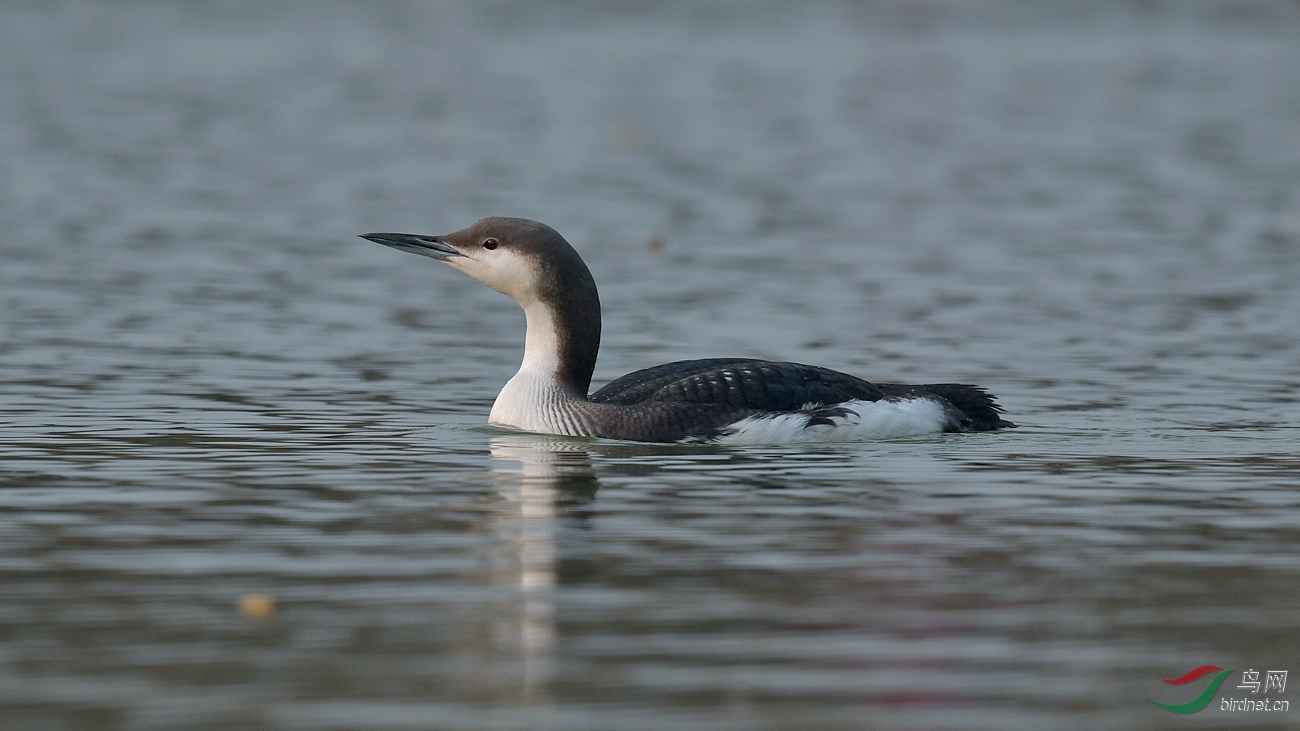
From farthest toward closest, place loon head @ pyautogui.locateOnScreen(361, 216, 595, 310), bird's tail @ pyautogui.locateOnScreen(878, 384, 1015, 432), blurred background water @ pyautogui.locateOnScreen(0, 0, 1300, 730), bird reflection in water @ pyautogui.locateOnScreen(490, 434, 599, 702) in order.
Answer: bird's tail @ pyautogui.locateOnScreen(878, 384, 1015, 432)
loon head @ pyautogui.locateOnScreen(361, 216, 595, 310)
bird reflection in water @ pyautogui.locateOnScreen(490, 434, 599, 702)
blurred background water @ pyautogui.locateOnScreen(0, 0, 1300, 730)

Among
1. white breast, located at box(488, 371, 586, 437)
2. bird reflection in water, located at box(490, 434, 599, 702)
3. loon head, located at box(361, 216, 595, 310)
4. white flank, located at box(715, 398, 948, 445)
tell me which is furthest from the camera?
loon head, located at box(361, 216, 595, 310)

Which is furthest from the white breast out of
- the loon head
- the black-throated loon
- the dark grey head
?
the loon head

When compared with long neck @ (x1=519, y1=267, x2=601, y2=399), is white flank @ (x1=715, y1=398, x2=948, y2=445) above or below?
below

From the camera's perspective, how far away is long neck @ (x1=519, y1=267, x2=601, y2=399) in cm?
1070

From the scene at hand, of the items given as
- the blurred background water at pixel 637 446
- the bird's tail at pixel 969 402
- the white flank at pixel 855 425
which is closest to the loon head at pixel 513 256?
the blurred background water at pixel 637 446

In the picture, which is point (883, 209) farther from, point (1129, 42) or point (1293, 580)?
point (1129, 42)

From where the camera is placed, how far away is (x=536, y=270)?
10.6 m

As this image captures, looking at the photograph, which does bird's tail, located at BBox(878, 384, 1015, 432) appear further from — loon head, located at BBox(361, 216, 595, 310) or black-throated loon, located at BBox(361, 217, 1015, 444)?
loon head, located at BBox(361, 216, 595, 310)

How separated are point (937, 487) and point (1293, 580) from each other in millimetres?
2074

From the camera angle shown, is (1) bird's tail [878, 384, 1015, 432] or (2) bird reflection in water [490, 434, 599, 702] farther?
(1) bird's tail [878, 384, 1015, 432]

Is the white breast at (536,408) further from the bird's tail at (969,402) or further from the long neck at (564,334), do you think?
the bird's tail at (969,402)

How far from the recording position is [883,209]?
21.8 meters

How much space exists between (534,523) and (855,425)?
2.62m

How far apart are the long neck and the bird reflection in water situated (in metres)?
0.37
